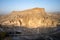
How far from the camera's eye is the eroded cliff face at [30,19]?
14.1ft

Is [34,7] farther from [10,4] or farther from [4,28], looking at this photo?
[4,28]

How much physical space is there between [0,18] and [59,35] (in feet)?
4.93

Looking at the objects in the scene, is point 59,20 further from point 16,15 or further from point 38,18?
point 16,15

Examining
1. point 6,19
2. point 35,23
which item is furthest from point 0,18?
point 35,23

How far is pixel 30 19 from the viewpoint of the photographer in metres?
4.37

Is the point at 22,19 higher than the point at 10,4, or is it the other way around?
the point at 10,4

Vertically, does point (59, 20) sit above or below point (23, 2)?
below

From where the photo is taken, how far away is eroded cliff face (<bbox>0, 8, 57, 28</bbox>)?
431 cm

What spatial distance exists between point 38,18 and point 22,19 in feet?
1.29

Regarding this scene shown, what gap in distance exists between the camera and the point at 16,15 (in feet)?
14.5

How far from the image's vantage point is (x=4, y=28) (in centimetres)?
430

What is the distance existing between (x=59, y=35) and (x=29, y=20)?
811 mm

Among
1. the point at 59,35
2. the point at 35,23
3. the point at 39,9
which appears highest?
the point at 39,9

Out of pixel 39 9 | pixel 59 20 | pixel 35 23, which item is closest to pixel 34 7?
pixel 39 9
